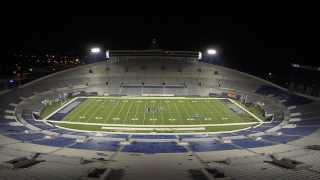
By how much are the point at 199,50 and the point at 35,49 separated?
2488 cm

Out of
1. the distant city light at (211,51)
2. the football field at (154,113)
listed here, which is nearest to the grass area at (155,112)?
the football field at (154,113)

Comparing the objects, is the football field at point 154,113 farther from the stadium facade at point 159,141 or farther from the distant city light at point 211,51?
the distant city light at point 211,51

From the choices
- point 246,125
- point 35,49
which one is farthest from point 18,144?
point 35,49

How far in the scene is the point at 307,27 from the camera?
1828 inches

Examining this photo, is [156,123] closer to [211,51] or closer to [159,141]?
[159,141]

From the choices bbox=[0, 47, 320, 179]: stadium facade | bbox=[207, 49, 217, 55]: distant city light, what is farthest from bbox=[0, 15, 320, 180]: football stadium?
bbox=[207, 49, 217, 55]: distant city light

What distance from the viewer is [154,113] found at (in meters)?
32.4

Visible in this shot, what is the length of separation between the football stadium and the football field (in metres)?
0.08

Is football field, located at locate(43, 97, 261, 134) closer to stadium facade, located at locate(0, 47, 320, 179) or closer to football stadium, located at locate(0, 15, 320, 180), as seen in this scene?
football stadium, located at locate(0, 15, 320, 180)

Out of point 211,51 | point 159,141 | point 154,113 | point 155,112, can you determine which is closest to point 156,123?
point 154,113

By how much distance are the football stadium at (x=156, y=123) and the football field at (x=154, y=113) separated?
82 mm

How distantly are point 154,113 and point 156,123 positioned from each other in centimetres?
385

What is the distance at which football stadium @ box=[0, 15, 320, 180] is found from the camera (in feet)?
49.4

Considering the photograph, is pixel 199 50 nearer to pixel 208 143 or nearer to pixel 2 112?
pixel 2 112
